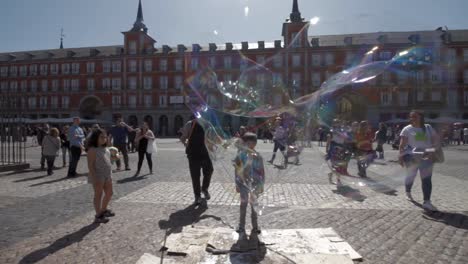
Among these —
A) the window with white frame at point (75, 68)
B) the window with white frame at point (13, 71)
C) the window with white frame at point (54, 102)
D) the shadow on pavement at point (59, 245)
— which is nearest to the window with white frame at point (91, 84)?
the window with white frame at point (75, 68)

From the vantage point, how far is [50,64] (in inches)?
2361

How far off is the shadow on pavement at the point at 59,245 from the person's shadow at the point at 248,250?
1.96m

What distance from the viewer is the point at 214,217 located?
5176mm

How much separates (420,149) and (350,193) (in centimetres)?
191

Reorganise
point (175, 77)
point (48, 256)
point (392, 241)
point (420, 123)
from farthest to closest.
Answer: point (175, 77) < point (420, 123) < point (392, 241) < point (48, 256)

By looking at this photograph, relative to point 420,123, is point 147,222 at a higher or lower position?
lower

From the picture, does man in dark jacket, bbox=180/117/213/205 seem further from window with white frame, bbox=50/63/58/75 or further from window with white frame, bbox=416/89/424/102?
window with white frame, bbox=50/63/58/75

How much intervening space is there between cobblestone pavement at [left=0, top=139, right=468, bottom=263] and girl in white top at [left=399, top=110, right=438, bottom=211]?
465 mm

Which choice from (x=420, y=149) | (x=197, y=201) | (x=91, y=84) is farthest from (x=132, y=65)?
(x=420, y=149)

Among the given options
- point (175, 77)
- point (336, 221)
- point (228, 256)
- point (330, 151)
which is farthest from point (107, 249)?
point (175, 77)

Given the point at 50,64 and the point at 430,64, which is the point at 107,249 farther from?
the point at 50,64

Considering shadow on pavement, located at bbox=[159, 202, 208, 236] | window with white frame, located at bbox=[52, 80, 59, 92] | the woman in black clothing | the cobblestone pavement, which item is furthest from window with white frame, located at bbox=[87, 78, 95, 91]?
shadow on pavement, located at bbox=[159, 202, 208, 236]

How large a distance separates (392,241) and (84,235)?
153 inches

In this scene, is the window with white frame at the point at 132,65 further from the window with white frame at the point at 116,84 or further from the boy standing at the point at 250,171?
the boy standing at the point at 250,171
